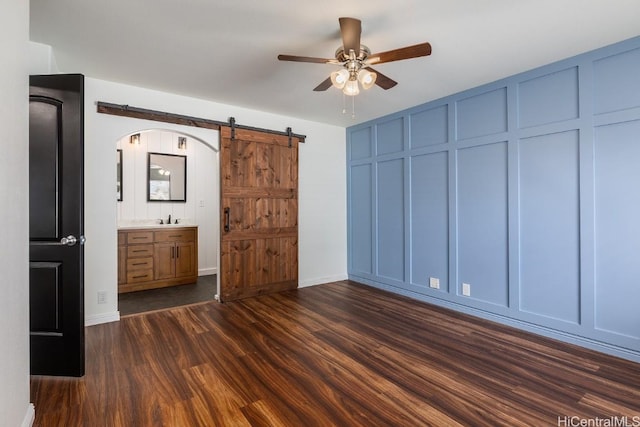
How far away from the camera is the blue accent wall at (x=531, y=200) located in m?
2.54

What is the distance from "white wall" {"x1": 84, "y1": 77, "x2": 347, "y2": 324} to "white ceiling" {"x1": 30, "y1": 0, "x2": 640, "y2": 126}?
317mm

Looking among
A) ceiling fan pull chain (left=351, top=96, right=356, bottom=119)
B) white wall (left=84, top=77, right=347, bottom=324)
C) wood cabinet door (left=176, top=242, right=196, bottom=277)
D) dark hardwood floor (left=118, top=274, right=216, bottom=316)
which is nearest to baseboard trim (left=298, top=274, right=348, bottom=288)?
white wall (left=84, top=77, right=347, bottom=324)

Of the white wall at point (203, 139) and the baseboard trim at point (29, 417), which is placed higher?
the white wall at point (203, 139)

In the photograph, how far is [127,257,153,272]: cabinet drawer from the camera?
445 centimetres

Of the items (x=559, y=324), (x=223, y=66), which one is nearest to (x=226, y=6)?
(x=223, y=66)

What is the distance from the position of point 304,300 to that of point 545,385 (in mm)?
2605

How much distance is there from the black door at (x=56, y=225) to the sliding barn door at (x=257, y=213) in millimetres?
1866

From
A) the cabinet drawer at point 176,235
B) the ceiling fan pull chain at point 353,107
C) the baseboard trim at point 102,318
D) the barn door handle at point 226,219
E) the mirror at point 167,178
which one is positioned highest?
the ceiling fan pull chain at point 353,107

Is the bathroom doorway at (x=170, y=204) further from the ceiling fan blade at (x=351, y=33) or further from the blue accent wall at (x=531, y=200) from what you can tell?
the blue accent wall at (x=531, y=200)

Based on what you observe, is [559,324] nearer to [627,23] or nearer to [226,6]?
[627,23]

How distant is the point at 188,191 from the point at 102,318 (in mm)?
2704

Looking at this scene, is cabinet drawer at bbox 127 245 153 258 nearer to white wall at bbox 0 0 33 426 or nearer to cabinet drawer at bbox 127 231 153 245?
cabinet drawer at bbox 127 231 153 245

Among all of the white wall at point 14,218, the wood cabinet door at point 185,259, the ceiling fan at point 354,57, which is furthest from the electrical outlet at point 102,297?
the ceiling fan at point 354,57

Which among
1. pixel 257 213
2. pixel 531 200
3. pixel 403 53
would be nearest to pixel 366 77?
pixel 403 53
